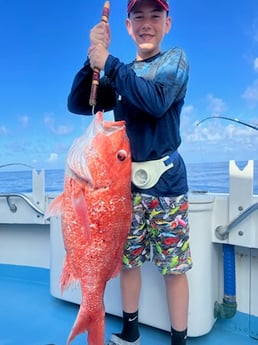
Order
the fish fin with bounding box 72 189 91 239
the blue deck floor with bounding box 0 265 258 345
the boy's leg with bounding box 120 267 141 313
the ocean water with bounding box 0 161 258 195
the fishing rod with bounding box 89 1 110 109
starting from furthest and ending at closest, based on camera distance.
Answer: the ocean water with bounding box 0 161 258 195
the blue deck floor with bounding box 0 265 258 345
the boy's leg with bounding box 120 267 141 313
the fishing rod with bounding box 89 1 110 109
the fish fin with bounding box 72 189 91 239

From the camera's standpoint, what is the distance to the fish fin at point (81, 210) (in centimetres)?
99

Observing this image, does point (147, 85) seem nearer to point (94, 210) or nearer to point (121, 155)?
point (121, 155)

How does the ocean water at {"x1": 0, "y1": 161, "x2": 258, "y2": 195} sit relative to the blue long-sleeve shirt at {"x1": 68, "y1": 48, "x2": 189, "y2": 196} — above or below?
below

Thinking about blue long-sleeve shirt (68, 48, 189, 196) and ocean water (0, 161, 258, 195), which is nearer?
blue long-sleeve shirt (68, 48, 189, 196)

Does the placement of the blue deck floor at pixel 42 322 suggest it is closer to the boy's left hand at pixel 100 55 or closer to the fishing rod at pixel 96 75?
the fishing rod at pixel 96 75

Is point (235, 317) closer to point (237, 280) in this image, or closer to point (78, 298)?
point (237, 280)

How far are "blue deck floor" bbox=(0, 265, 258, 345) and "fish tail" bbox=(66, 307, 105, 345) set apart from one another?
0.60m

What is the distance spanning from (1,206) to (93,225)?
1.59 m

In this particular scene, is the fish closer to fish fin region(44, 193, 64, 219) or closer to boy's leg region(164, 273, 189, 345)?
fish fin region(44, 193, 64, 219)

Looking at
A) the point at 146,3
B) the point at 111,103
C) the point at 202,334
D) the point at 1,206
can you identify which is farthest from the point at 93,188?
the point at 1,206

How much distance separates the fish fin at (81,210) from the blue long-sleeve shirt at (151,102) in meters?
0.33

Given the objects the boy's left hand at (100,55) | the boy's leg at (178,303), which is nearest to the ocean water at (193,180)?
the boy's leg at (178,303)

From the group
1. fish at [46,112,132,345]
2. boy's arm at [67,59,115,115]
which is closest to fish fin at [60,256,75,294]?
fish at [46,112,132,345]

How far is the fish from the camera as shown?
1.00 meters
